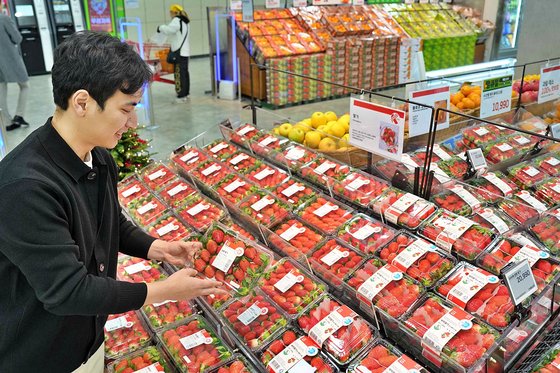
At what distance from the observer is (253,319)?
177cm

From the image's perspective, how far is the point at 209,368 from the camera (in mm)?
1629

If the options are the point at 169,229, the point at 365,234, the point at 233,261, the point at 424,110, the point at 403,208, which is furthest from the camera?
the point at 424,110

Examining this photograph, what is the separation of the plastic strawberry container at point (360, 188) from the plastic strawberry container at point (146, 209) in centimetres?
100

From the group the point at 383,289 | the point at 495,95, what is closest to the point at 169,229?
the point at 383,289

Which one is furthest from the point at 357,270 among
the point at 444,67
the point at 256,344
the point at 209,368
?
the point at 444,67

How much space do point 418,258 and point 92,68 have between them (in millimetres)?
1433

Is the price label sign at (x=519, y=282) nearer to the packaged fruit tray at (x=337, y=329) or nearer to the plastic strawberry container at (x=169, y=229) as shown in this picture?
the packaged fruit tray at (x=337, y=329)

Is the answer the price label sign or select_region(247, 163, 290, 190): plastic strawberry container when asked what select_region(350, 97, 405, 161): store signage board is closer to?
select_region(247, 163, 290, 190): plastic strawberry container

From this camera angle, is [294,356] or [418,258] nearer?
[294,356]

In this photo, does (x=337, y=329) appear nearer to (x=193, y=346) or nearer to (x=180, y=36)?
(x=193, y=346)

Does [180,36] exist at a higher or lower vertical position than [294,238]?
higher

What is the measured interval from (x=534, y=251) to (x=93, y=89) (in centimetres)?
174

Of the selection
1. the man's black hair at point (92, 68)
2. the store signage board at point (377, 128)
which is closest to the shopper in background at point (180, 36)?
the store signage board at point (377, 128)

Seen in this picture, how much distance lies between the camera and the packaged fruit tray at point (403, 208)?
2172 millimetres
